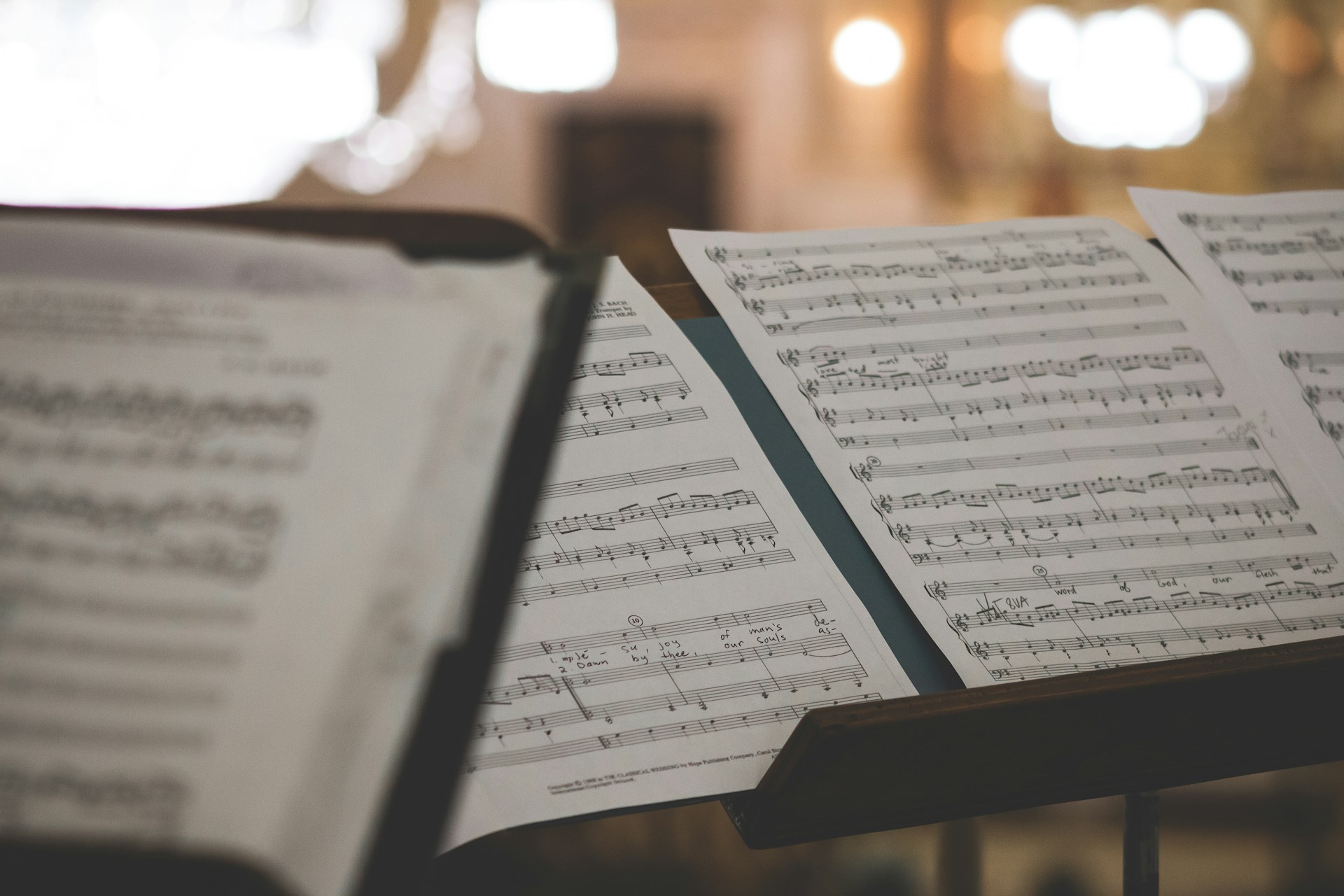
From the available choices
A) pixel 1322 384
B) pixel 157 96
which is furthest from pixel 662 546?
pixel 157 96

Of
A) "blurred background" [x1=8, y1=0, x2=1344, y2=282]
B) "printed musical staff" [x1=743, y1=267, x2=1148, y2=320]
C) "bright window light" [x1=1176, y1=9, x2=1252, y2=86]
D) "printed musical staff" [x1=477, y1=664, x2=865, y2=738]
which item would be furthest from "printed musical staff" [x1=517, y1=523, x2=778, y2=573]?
"bright window light" [x1=1176, y1=9, x2=1252, y2=86]

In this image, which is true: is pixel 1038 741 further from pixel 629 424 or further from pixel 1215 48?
pixel 1215 48

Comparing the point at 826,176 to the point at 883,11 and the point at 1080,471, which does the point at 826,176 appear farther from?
the point at 1080,471

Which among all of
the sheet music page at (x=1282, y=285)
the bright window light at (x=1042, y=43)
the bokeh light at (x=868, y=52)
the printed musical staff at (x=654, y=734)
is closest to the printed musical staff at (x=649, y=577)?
the printed musical staff at (x=654, y=734)

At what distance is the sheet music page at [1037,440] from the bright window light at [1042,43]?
17.6ft

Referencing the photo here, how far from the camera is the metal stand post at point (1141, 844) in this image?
79 cm

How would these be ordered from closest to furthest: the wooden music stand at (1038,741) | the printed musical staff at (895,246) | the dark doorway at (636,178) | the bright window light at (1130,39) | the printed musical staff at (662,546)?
the wooden music stand at (1038,741) → the printed musical staff at (662,546) → the printed musical staff at (895,246) → the bright window light at (1130,39) → the dark doorway at (636,178)

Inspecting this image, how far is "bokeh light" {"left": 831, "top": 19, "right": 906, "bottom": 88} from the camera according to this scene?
19.7ft

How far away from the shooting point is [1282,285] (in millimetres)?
959

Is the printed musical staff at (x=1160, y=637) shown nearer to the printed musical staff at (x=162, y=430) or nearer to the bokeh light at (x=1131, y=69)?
the printed musical staff at (x=162, y=430)

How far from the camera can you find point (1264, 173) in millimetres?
5652

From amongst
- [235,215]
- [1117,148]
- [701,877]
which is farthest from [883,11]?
[235,215]

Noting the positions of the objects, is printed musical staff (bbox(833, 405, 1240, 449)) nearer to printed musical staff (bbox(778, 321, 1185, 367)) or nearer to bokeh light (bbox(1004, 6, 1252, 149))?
printed musical staff (bbox(778, 321, 1185, 367))

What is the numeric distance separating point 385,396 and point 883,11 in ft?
20.8
